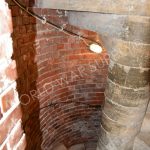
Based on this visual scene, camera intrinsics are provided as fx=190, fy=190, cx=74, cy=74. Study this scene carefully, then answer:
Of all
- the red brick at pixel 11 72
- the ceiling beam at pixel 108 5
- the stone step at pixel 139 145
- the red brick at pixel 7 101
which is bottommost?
the stone step at pixel 139 145

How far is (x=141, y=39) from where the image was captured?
140 centimetres

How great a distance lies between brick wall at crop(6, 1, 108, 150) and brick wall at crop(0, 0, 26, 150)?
98 cm

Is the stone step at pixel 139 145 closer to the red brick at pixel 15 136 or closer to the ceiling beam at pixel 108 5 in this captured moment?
the ceiling beam at pixel 108 5

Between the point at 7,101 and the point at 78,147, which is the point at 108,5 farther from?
the point at 78,147

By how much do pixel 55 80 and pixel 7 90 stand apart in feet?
5.67

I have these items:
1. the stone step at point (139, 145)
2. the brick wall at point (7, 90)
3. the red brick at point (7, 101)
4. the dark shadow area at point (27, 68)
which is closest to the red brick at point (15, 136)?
the brick wall at point (7, 90)

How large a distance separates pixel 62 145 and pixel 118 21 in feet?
6.87

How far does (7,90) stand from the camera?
0.65m

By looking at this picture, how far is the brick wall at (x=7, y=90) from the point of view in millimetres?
617

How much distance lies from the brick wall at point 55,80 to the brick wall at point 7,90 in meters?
0.98

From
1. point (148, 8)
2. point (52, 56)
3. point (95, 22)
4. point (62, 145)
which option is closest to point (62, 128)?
point (62, 145)

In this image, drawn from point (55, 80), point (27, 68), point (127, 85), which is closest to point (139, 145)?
point (127, 85)

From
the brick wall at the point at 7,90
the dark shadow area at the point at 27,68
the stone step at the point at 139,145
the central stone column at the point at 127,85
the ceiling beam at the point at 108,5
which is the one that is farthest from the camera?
the stone step at the point at 139,145

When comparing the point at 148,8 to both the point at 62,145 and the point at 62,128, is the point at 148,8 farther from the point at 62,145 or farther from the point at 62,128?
the point at 62,145
